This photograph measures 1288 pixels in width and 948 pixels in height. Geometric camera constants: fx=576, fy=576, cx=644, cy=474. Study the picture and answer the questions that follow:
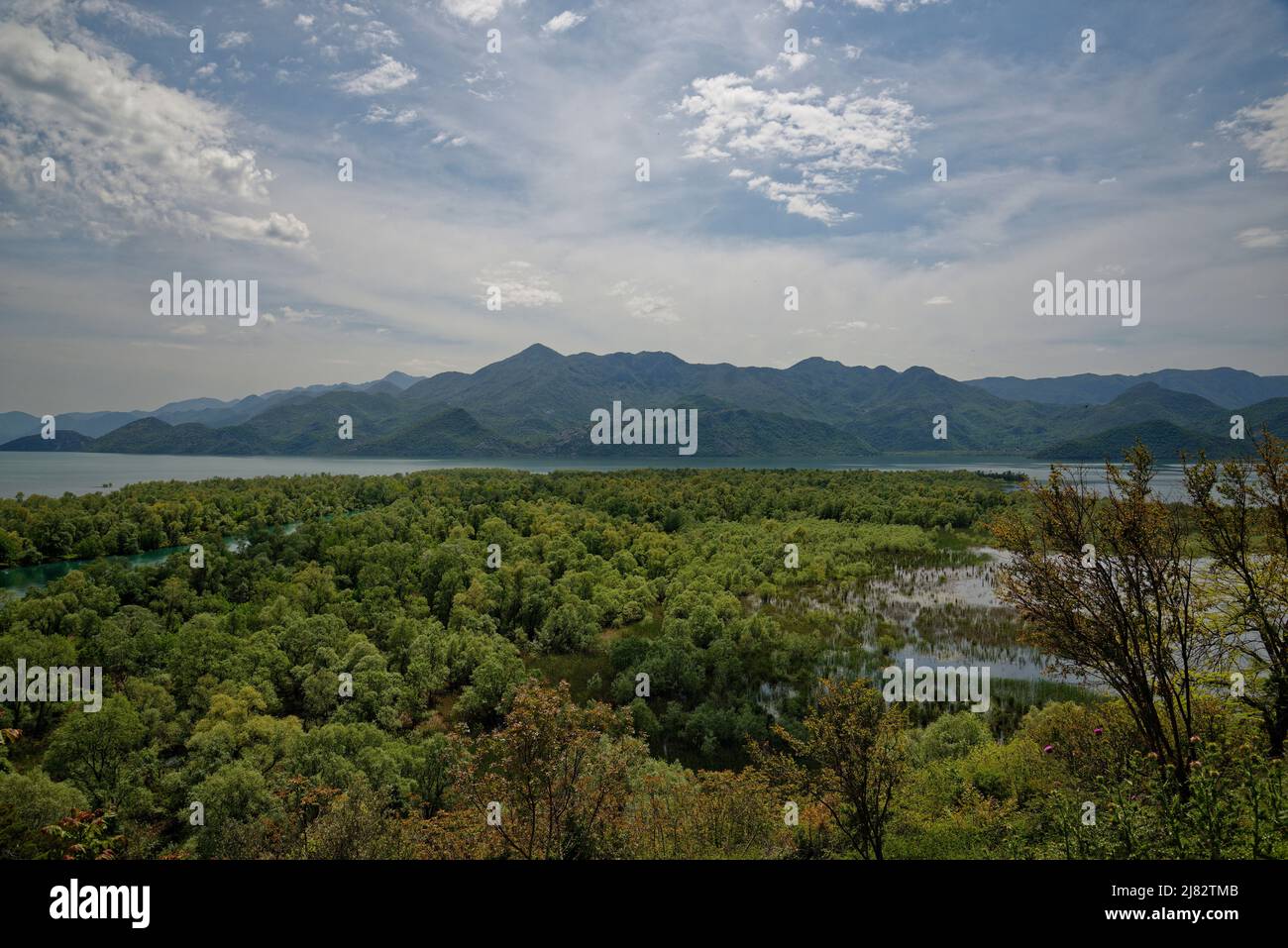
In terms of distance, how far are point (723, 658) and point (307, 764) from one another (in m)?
20.6

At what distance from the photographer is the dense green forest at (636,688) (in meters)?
9.32

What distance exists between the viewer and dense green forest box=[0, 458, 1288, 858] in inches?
367

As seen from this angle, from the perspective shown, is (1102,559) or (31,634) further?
(31,634)

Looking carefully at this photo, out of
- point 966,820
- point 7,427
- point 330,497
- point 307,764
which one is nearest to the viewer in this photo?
point 966,820

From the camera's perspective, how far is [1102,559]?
977 cm

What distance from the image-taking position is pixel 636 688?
2886 centimetres
